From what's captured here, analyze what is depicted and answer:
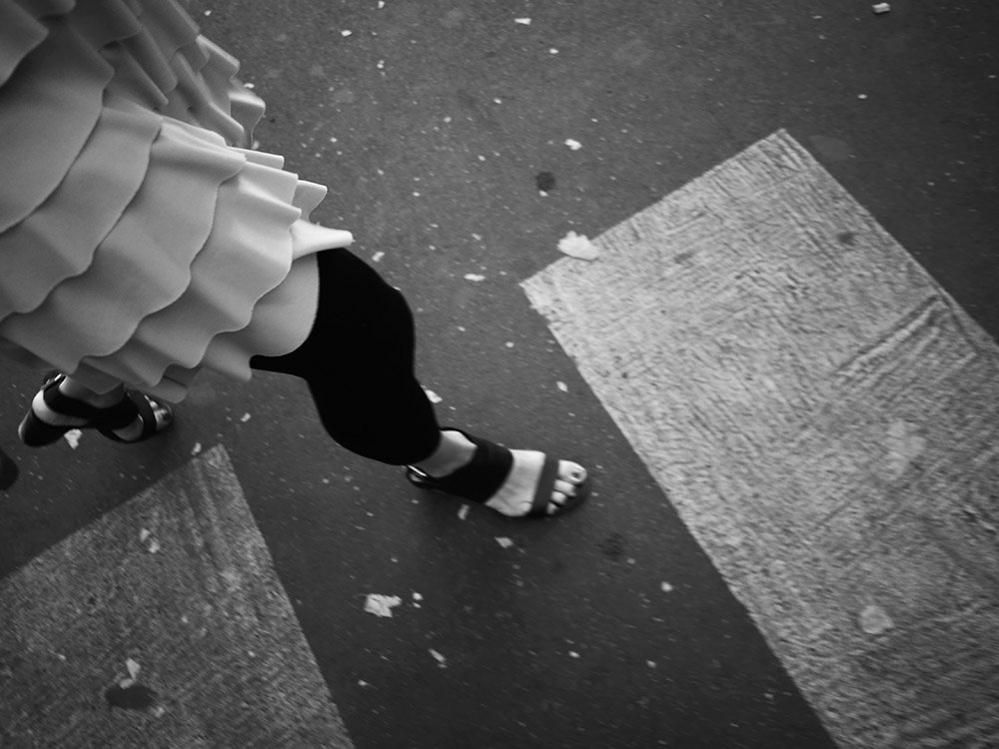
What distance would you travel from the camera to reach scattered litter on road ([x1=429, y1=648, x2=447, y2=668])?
1938 millimetres

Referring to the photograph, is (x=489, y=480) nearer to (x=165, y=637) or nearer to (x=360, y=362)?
(x=360, y=362)

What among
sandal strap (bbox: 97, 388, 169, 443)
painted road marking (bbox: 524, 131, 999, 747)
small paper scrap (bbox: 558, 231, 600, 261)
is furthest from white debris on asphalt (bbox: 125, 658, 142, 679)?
small paper scrap (bbox: 558, 231, 600, 261)

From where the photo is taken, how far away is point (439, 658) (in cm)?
195

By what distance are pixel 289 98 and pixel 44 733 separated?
2196 mm

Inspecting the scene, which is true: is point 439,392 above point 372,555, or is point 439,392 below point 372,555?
above

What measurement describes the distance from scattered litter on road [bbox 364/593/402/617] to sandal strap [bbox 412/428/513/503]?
13.2 inches

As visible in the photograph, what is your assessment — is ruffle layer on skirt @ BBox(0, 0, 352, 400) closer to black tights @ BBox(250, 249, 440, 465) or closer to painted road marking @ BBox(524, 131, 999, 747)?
black tights @ BBox(250, 249, 440, 465)

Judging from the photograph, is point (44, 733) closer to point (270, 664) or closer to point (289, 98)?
point (270, 664)

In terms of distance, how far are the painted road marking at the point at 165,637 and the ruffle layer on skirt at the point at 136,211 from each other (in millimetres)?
1075

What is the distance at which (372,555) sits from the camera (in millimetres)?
2096

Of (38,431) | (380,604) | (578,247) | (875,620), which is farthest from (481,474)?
(38,431)

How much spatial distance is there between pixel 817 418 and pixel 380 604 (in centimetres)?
126

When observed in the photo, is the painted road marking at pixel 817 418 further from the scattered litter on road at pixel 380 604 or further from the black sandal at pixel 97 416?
the black sandal at pixel 97 416

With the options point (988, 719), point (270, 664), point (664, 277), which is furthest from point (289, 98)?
point (988, 719)
